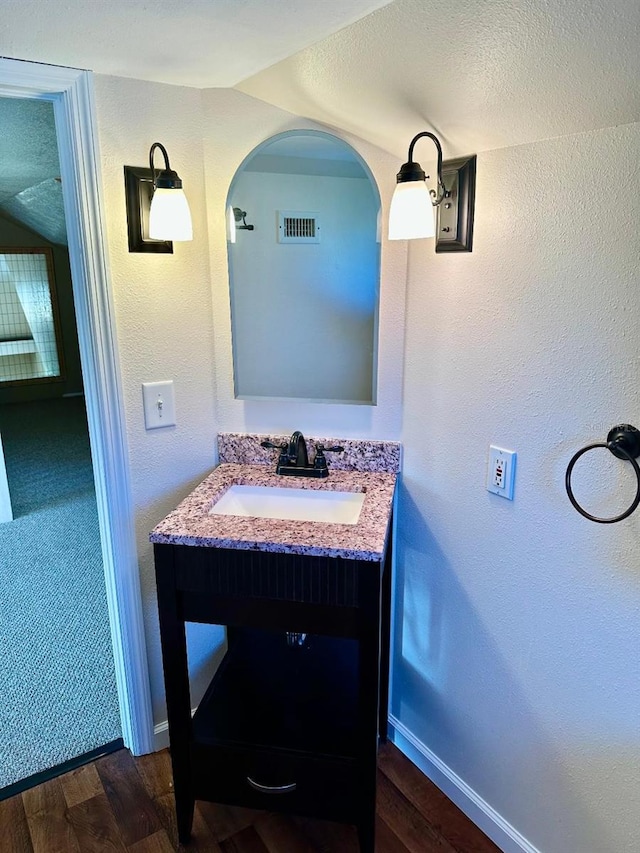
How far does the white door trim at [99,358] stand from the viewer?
1308mm

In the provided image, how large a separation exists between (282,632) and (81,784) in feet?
2.68

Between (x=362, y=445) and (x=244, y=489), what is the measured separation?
35 centimetres

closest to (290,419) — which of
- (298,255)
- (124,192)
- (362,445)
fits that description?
(362,445)

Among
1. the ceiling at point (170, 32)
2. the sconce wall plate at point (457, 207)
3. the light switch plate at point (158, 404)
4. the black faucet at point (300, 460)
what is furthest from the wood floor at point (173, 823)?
the ceiling at point (170, 32)

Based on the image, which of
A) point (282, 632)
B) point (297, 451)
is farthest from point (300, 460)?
point (282, 632)

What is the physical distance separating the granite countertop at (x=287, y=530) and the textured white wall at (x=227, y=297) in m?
0.19

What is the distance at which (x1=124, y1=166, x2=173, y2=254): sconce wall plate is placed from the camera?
140 cm

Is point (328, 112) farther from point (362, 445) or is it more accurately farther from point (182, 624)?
point (182, 624)

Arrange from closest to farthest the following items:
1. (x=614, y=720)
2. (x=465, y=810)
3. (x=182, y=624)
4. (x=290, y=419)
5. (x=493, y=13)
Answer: (x=493, y=13), (x=614, y=720), (x=182, y=624), (x=465, y=810), (x=290, y=419)

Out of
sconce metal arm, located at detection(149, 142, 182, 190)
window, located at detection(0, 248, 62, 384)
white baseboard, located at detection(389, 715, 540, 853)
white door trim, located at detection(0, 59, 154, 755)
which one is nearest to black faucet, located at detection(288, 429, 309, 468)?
white door trim, located at detection(0, 59, 154, 755)

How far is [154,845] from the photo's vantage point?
4.78 feet

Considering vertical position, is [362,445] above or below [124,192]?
below

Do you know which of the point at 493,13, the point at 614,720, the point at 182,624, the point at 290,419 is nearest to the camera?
the point at 493,13

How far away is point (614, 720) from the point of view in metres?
1.14
